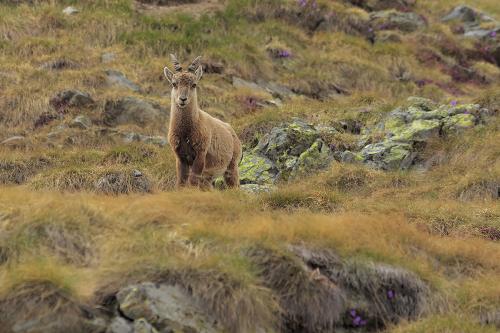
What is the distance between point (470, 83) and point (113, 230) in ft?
67.0

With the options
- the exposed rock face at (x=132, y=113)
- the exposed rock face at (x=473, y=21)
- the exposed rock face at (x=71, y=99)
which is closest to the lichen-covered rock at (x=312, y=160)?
the exposed rock face at (x=132, y=113)

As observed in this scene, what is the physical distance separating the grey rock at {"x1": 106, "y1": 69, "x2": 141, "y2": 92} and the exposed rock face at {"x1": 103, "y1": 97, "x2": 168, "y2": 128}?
1031 mm

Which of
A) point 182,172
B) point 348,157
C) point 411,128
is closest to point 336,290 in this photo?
point 182,172

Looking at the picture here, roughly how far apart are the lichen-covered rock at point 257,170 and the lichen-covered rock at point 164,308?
26.2 feet

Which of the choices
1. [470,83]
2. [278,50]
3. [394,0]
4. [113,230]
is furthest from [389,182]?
[394,0]

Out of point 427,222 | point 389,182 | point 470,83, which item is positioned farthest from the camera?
point 470,83

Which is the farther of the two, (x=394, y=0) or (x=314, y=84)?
(x=394, y=0)

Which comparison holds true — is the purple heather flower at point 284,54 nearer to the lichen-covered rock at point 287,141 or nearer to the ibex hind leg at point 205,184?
the lichen-covered rock at point 287,141

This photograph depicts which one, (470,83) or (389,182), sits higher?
(389,182)

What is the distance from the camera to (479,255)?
1061 centimetres

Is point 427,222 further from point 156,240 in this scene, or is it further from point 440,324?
point 156,240

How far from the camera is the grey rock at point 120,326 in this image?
776 cm

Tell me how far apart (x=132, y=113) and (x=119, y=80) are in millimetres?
1670

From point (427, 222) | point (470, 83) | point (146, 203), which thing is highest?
point (146, 203)
